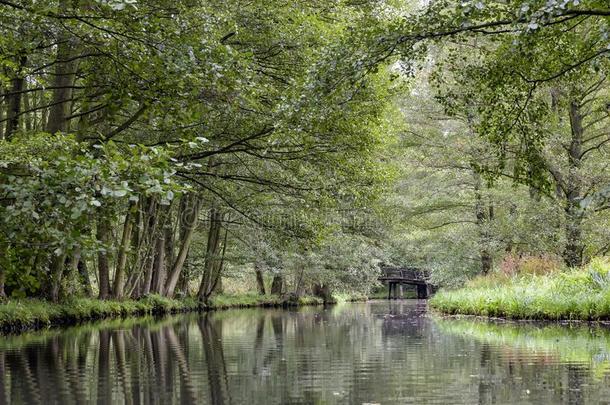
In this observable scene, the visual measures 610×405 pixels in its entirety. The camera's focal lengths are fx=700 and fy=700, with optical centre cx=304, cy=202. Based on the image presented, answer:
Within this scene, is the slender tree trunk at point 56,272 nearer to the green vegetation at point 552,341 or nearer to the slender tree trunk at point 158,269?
the slender tree trunk at point 158,269

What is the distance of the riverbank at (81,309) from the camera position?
1412 centimetres

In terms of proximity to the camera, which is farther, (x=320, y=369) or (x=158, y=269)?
(x=158, y=269)

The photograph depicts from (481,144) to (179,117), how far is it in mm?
14539

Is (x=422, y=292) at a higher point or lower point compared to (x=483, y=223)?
lower

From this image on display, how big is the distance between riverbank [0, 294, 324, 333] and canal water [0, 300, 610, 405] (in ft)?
7.97

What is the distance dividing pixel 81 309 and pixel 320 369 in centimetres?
1235

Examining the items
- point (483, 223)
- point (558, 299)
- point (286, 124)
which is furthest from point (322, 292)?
point (286, 124)

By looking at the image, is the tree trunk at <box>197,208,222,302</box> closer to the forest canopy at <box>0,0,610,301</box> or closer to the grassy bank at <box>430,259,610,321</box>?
the forest canopy at <box>0,0,610,301</box>

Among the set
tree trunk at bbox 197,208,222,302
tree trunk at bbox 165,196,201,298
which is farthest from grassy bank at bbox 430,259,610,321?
tree trunk at bbox 197,208,222,302

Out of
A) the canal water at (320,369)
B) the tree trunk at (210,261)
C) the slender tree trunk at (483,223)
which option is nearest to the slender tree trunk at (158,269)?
the tree trunk at (210,261)

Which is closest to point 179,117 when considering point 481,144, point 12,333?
point 12,333

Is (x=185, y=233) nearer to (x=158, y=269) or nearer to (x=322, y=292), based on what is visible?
(x=158, y=269)

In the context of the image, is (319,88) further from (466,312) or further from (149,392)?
(466,312)

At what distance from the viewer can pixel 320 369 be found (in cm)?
718
